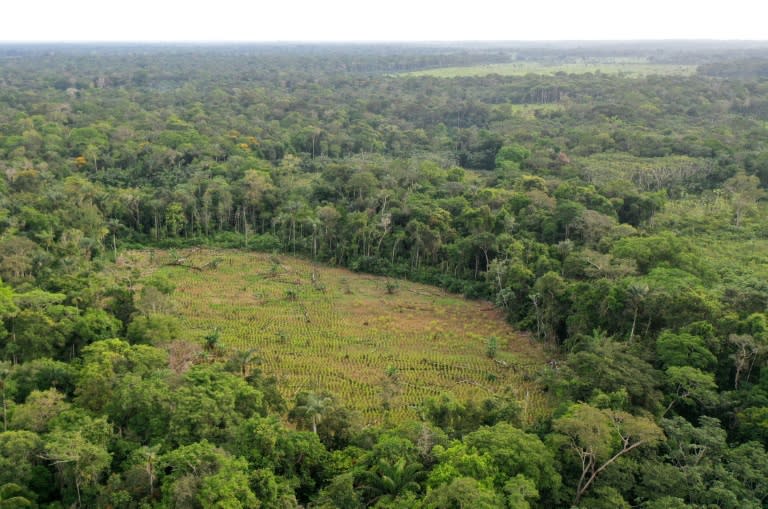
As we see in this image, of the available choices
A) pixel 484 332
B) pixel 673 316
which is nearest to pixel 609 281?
pixel 673 316

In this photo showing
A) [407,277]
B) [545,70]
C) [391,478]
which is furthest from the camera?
[545,70]

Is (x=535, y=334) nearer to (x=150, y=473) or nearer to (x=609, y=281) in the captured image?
(x=609, y=281)

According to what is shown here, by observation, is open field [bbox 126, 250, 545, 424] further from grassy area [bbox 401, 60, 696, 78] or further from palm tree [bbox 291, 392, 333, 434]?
grassy area [bbox 401, 60, 696, 78]

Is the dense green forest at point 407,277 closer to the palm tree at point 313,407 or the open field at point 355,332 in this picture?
the palm tree at point 313,407

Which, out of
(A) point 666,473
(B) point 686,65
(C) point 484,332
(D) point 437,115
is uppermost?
(B) point 686,65

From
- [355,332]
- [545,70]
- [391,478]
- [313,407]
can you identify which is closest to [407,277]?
[355,332]

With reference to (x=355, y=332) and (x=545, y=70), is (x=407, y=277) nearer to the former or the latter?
(x=355, y=332)
